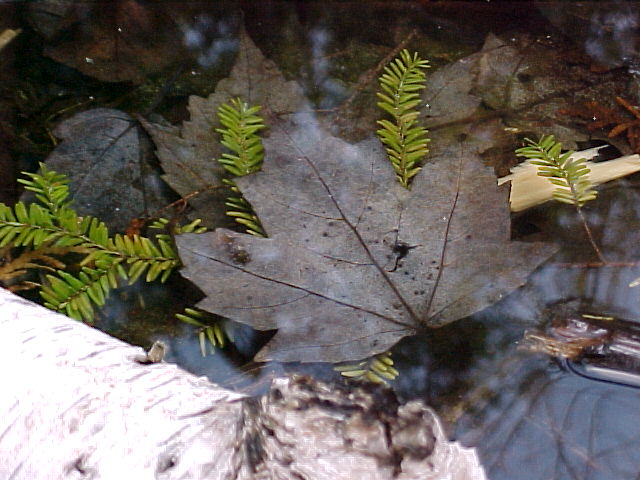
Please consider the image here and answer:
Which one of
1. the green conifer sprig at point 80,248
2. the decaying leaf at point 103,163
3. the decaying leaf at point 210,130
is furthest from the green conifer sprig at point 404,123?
the decaying leaf at point 103,163

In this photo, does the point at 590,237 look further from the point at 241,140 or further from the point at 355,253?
the point at 241,140

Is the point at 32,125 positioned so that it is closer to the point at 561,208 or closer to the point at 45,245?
the point at 45,245

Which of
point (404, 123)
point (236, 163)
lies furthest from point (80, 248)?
point (404, 123)

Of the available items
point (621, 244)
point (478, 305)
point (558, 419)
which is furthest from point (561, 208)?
point (558, 419)

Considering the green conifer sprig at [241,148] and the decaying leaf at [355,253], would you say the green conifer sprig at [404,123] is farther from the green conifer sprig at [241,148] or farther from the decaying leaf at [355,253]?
the green conifer sprig at [241,148]

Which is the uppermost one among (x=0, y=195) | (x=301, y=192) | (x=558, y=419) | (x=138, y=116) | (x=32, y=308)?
(x=138, y=116)

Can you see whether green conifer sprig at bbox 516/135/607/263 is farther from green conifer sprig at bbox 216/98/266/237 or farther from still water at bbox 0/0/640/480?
green conifer sprig at bbox 216/98/266/237

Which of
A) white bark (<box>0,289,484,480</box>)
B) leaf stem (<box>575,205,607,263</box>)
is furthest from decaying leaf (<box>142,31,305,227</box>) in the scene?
leaf stem (<box>575,205,607,263</box>)
